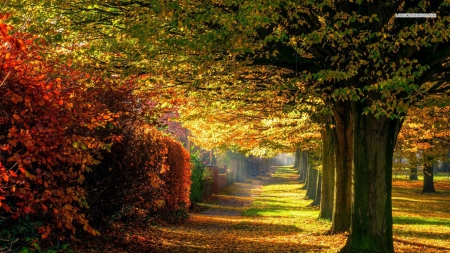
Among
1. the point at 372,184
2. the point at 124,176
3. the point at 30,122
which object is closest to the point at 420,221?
the point at 372,184

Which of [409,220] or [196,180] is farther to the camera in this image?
[196,180]

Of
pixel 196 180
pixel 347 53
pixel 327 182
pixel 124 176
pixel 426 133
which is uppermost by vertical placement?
pixel 347 53

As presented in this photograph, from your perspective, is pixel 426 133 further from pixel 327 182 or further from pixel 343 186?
pixel 343 186

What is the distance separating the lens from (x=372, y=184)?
13.1 meters

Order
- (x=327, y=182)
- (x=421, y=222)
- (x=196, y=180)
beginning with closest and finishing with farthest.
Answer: (x=421, y=222)
(x=327, y=182)
(x=196, y=180)

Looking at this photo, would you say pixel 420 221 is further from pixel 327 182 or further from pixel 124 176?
pixel 124 176

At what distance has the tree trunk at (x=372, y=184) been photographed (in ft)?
42.8

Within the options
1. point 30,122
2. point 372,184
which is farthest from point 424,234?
point 30,122

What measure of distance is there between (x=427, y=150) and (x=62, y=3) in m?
27.9

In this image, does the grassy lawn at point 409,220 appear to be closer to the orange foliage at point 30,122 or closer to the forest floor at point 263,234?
the forest floor at point 263,234

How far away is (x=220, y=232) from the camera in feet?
63.7

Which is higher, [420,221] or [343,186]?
[343,186]

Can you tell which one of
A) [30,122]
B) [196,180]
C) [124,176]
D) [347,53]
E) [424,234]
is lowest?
[424,234]

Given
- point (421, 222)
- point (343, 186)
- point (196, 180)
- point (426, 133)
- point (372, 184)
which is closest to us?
point (372, 184)
